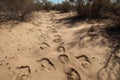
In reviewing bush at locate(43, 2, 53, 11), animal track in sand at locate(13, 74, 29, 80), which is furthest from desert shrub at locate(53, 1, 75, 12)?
animal track in sand at locate(13, 74, 29, 80)

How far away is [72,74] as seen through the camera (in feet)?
12.0

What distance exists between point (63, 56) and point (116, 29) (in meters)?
1.70

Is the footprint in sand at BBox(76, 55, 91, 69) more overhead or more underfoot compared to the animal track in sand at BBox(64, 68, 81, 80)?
more overhead

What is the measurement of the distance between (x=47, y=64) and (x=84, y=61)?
66 centimetres

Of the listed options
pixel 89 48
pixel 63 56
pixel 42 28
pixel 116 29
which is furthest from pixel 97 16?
pixel 63 56

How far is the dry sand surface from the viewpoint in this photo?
12.0ft

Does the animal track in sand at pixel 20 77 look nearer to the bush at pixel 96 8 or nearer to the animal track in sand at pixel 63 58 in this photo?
the animal track in sand at pixel 63 58

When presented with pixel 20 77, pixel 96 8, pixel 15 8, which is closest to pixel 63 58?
pixel 20 77

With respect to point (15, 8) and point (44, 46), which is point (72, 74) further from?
point (15, 8)

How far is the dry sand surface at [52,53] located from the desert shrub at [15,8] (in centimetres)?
61

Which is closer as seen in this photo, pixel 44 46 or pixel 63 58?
pixel 63 58

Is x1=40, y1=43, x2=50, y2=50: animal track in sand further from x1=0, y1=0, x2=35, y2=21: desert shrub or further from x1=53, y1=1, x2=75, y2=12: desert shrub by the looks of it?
x1=53, y1=1, x2=75, y2=12: desert shrub

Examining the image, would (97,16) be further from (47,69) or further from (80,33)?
(47,69)

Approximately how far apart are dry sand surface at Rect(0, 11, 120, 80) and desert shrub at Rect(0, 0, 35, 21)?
0.61 m
